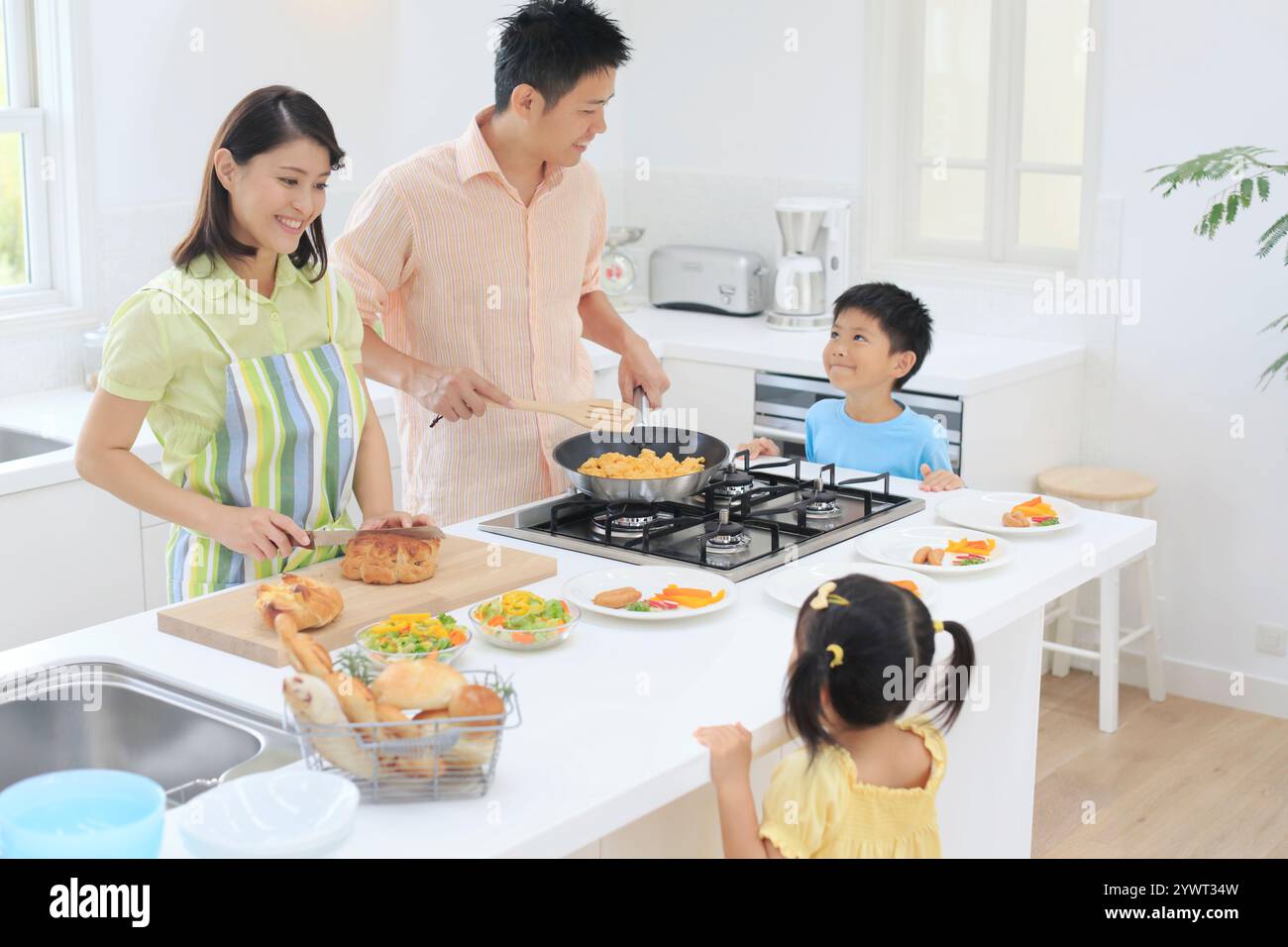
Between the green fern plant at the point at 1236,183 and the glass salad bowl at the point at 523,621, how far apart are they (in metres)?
2.10

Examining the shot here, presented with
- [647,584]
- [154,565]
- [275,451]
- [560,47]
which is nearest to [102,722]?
[275,451]

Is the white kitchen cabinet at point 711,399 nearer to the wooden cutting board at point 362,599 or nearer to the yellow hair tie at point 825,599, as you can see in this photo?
the wooden cutting board at point 362,599

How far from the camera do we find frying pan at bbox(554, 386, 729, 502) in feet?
7.75

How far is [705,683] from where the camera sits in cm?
178

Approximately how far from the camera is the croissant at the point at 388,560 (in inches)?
79.7

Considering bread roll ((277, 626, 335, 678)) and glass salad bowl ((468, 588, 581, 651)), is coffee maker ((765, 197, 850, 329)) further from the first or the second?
bread roll ((277, 626, 335, 678))

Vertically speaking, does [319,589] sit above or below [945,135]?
below

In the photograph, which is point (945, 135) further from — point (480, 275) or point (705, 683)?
point (705, 683)

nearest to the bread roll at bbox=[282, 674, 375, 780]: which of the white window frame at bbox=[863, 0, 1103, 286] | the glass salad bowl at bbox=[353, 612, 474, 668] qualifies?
the glass salad bowl at bbox=[353, 612, 474, 668]

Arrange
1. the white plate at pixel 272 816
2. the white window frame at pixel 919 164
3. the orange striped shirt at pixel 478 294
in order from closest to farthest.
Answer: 1. the white plate at pixel 272 816
2. the orange striped shirt at pixel 478 294
3. the white window frame at pixel 919 164

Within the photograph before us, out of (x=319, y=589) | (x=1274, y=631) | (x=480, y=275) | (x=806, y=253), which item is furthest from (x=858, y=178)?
(x=319, y=589)

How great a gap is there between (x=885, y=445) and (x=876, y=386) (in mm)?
141

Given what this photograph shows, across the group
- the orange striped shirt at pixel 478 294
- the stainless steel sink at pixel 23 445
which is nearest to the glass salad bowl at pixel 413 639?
the orange striped shirt at pixel 478 294
